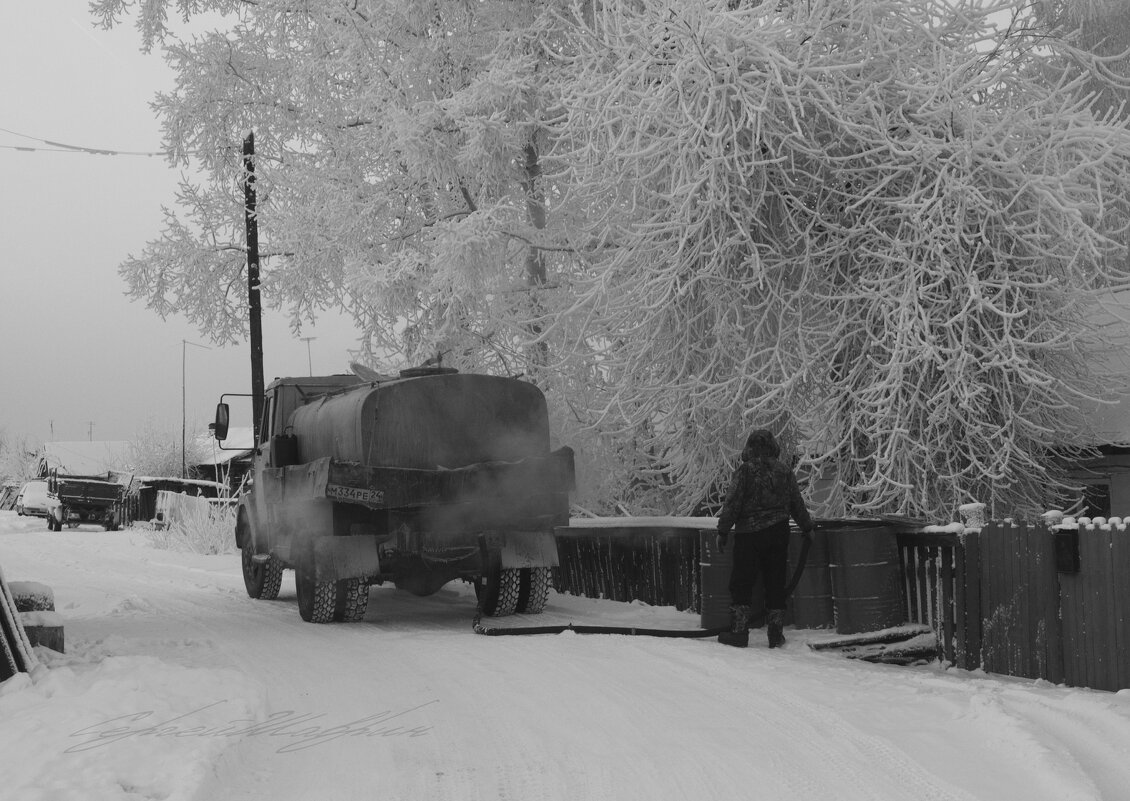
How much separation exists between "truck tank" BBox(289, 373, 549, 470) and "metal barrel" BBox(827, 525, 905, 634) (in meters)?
3.71

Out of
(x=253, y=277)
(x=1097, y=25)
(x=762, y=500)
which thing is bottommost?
(x=762, y=500)

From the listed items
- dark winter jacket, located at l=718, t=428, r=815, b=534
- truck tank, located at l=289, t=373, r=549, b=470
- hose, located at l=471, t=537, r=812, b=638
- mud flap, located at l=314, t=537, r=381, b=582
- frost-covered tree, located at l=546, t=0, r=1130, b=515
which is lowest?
hose, located at l=471, t=537, r=812, b=638

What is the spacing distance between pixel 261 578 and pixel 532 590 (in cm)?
416

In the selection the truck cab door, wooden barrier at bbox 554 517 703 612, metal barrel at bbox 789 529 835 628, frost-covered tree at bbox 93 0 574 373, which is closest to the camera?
metal barrel at bbox 789 529 835 628

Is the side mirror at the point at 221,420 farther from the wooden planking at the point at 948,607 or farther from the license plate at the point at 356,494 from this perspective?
the wooden planking at the point at 948,607

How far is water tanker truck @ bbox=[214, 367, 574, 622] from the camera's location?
10.3 meters

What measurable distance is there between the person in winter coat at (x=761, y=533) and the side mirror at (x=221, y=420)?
7092 millimetres

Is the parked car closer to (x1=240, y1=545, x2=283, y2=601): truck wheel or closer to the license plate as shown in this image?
(x1=240, y1=545, x2=283, y2=601): truck wheel

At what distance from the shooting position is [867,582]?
8688 mm

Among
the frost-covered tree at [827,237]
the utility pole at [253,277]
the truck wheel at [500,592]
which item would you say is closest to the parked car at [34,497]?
the utility pole at [253,277]

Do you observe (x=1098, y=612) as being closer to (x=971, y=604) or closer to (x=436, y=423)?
(x=971, y=604)

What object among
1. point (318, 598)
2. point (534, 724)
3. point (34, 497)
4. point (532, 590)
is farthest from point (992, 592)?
point (34, 497)

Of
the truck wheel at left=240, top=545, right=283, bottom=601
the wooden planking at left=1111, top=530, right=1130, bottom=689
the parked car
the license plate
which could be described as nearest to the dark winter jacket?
the wooden planking at left=1111, top=530, right=1130, bottom=689

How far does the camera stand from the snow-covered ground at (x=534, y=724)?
4.84 m
